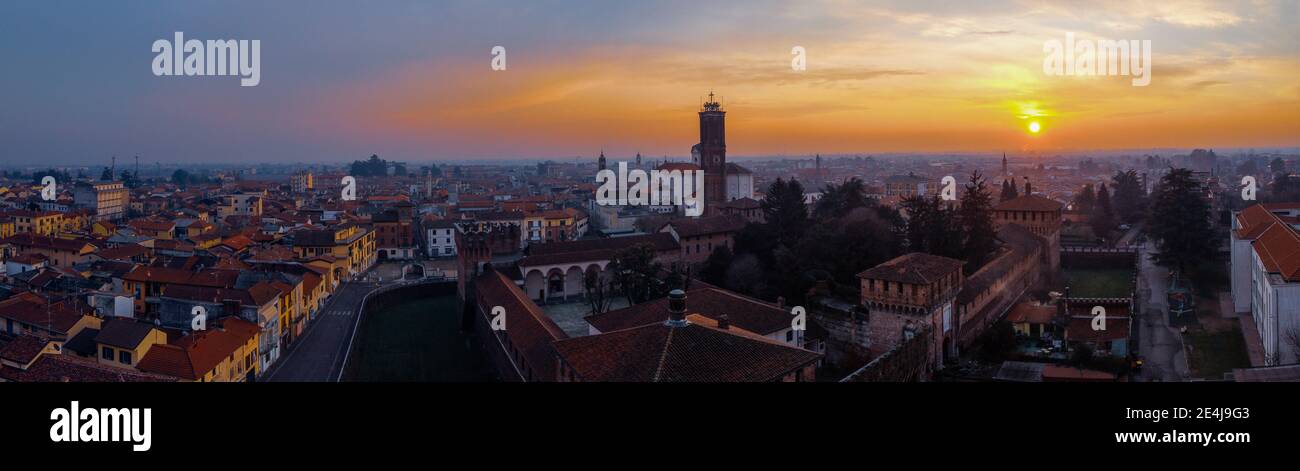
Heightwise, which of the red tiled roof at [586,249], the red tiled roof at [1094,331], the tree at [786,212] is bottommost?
the red tiled roof at [1094,331]

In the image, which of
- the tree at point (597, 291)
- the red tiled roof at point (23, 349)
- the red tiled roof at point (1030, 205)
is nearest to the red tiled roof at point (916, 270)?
the tree at point (597, 291)

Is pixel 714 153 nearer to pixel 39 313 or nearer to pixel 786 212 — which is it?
pixel 786 212

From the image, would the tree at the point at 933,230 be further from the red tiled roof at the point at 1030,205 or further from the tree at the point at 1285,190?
the tree at the point at 1285,190

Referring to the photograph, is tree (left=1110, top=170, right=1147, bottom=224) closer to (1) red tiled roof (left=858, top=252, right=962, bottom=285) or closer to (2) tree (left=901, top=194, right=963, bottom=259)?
(2) tree (left=901, top=194, right=963, bottom=259)

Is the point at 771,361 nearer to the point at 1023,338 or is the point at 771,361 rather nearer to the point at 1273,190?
the point at 1023,338

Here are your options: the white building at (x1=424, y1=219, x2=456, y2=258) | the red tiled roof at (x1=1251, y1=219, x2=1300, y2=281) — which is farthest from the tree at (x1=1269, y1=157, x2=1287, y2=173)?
the white building at (x1=424, y1=219, x2=456, y2=258)

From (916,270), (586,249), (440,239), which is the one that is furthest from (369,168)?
(916,270)
